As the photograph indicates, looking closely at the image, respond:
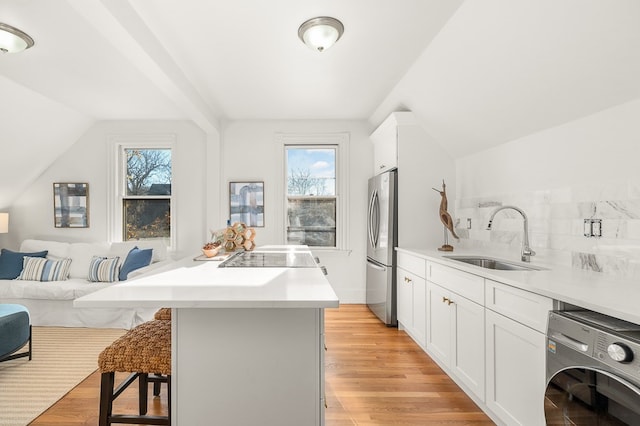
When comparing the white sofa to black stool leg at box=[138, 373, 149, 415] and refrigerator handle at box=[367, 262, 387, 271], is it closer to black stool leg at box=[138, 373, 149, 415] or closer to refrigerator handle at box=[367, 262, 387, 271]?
black stool leg at box=[138, 373, 149, 415]

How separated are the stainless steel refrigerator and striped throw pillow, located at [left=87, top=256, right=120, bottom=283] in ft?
9.90

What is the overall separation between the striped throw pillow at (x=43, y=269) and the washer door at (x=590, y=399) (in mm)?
4630

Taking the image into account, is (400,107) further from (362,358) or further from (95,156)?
(95,156)

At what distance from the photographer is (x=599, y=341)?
45.1 inches

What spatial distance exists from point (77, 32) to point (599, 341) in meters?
3.43

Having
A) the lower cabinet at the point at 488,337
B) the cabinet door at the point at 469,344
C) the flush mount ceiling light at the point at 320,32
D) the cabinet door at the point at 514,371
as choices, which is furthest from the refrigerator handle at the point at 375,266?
the flush mount ceiling light at the point at 320,32

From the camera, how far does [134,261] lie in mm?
3863

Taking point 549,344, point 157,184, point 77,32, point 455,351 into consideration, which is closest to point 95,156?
point 157,184

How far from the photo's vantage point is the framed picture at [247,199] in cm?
457

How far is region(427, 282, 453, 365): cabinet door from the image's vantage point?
2.42 meters

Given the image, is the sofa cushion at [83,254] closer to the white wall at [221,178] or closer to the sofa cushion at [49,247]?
the sofa cushion at [49,247]

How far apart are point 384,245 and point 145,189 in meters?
3.37

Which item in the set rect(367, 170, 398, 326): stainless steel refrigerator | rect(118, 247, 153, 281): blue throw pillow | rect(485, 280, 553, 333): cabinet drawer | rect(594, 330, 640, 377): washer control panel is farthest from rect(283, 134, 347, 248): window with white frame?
rect(594, 330, 640, 377): washer control panel

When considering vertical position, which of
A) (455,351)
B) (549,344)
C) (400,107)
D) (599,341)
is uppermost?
(400,107)
